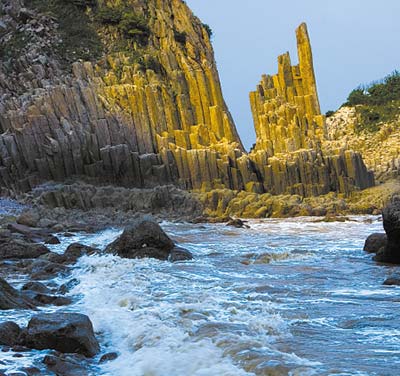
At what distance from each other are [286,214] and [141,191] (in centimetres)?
850

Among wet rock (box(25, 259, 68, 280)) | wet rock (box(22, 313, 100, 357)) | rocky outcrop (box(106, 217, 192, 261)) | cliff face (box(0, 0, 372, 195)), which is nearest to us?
wet rock (box(22, 313, 100, 357))

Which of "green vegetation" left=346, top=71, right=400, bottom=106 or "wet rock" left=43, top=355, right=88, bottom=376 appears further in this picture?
"green vegetation" left=346, top=71, right=400, bottom=106

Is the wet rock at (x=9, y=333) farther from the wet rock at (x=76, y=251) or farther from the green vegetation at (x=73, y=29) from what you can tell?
the green vegetation at (x=73, y=29)

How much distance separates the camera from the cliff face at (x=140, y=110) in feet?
122

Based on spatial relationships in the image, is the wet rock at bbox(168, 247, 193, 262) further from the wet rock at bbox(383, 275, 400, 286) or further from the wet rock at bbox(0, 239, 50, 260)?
the wet rock at bbox(383, 275, 400, 286)

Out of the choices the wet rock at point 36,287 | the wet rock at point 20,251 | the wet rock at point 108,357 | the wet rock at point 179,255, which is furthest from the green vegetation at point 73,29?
the wet rock at point 108,357

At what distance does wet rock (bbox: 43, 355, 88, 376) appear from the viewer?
6.61 metres

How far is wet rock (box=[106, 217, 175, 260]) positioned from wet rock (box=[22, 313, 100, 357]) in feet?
26.5

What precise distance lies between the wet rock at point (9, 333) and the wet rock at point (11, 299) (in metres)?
1.73

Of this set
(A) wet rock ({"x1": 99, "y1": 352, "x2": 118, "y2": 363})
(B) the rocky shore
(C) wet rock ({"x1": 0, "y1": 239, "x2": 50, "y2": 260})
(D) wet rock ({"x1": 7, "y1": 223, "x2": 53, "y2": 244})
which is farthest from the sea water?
(D) wet rock ({"x1": 7, "y1": 223, "x2": 53, "y2": 244})

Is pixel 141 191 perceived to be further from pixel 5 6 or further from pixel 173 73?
pixel 5 6

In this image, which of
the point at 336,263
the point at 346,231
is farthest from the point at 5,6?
the point at 336,263

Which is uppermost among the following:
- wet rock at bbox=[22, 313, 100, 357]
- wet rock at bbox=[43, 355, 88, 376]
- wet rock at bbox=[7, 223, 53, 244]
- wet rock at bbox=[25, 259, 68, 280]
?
wet rock at bbox=[7, 223, 53, 244]

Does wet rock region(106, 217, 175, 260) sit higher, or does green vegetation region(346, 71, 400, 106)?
green vegetation region(346, 71, 400, 106)
